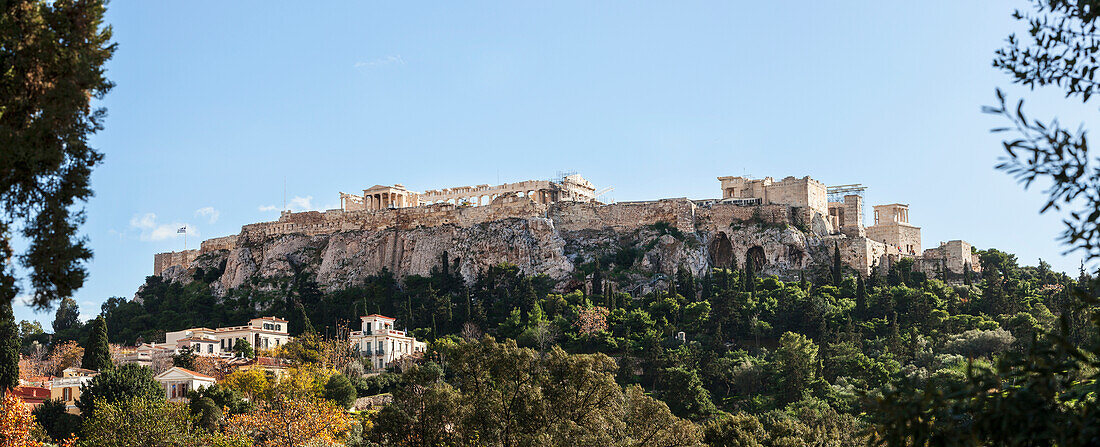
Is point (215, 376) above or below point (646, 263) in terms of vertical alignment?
below

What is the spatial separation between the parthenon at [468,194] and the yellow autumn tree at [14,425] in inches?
2112

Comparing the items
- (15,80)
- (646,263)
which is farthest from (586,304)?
(15,80)

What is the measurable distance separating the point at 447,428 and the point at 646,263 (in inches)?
1820

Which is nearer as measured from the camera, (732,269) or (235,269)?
(732,269)

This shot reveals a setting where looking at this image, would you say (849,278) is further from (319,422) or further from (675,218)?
(319,422)

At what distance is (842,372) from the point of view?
5688 cm

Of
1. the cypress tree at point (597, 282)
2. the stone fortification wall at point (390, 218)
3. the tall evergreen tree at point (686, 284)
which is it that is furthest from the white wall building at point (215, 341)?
the tall evergreen tree at point (686, 284)

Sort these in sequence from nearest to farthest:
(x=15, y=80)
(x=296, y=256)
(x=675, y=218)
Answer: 1. (x=15, y=80)
2. (x=675, y=218)
3. (x=296, y=256)

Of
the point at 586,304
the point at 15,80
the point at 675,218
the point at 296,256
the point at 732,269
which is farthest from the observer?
the point at 296,256

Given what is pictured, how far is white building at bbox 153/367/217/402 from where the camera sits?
170ft

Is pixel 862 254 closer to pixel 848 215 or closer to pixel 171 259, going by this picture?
pixel 848 215

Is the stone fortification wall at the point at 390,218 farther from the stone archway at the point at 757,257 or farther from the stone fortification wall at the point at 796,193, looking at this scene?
the stone fortification wall at the point at 796,193

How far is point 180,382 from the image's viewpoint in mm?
52656

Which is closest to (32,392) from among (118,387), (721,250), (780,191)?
(118,387)
